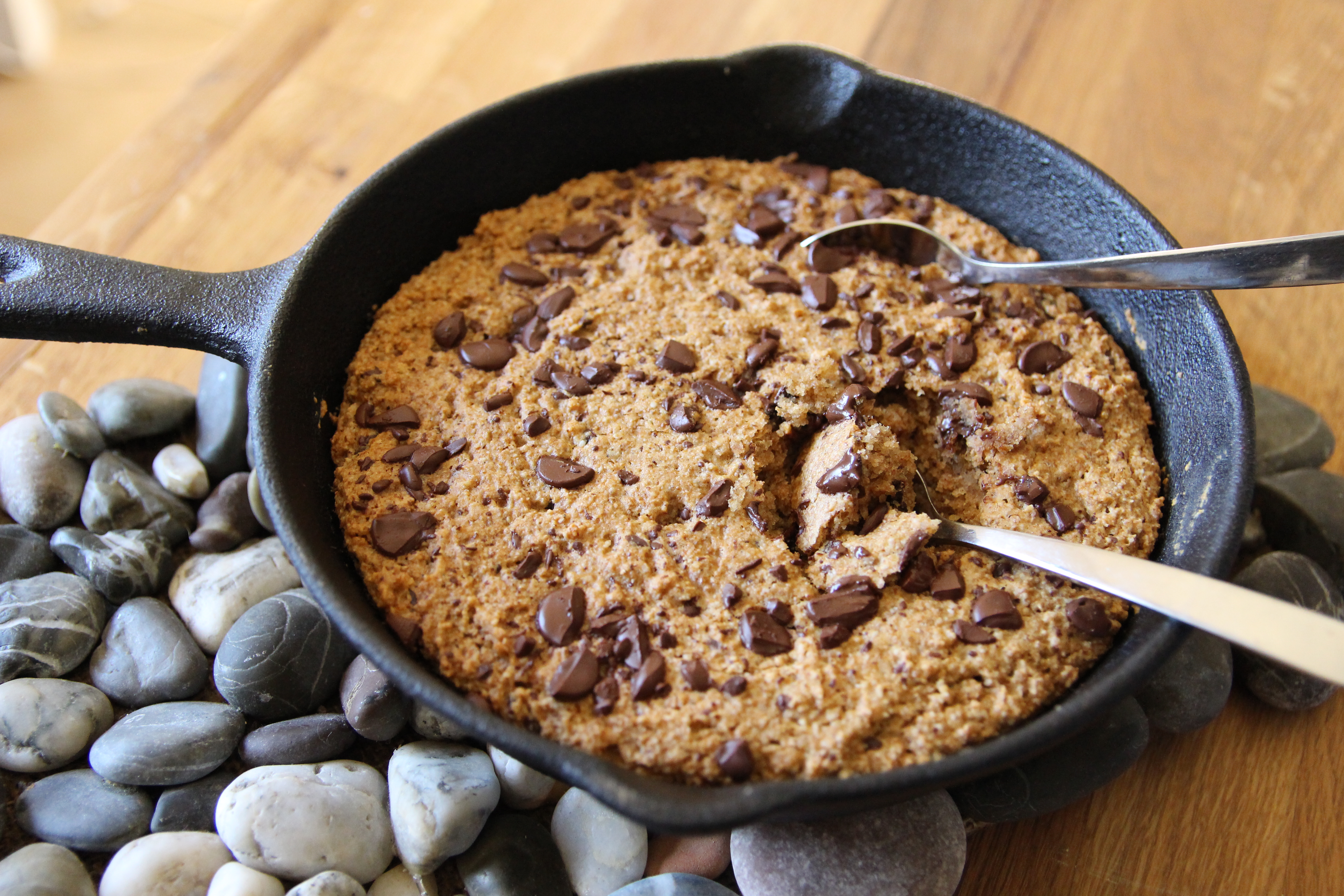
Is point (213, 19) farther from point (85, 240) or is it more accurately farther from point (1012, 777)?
point (1012, 777)

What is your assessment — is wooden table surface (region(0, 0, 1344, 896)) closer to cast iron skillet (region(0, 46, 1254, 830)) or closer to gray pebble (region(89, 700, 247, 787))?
cast iron skillet (region(0, 46, 1254, 830))

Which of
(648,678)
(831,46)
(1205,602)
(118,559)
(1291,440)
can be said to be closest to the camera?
(1205,602)

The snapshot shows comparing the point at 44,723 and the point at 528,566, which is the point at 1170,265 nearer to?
the point at 528,566

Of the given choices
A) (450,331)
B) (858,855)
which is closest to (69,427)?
(450,331)

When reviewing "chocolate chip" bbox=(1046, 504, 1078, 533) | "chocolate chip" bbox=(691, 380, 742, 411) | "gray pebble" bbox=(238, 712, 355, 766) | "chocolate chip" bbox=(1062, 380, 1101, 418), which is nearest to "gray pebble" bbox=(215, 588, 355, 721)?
"gray pebble" bbox=(238, 712, 355, 766)

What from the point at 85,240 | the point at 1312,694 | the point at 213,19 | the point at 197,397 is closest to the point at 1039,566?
the point at 1312,694

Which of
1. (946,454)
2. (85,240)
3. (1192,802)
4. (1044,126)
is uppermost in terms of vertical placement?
(1044,126)
